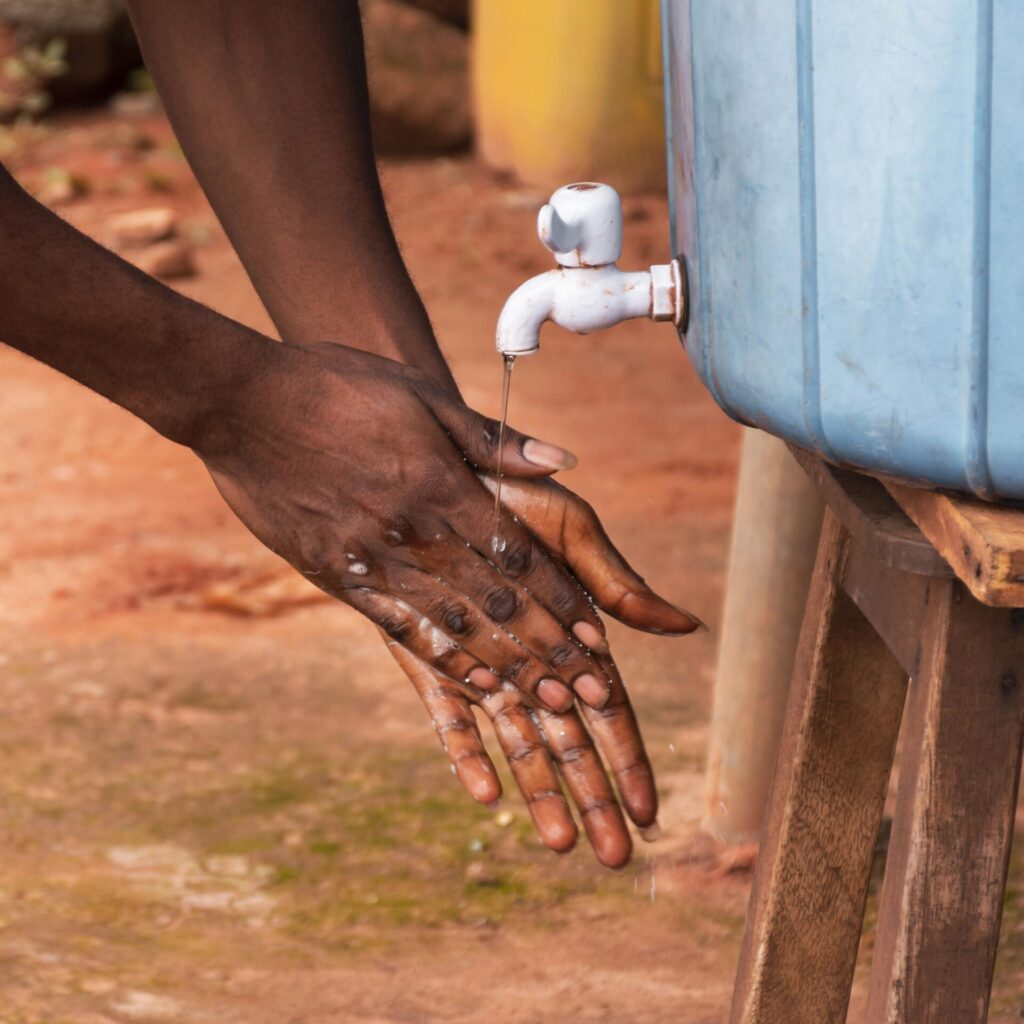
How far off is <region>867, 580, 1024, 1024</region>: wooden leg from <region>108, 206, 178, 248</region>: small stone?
13.7ft

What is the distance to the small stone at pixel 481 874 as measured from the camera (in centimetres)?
207

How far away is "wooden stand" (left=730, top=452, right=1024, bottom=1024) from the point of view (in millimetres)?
1154

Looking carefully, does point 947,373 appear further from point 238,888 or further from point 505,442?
point 238,888

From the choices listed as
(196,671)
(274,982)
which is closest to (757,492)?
(274,982)

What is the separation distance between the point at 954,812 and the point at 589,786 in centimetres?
37

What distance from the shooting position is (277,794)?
2289 millimetres

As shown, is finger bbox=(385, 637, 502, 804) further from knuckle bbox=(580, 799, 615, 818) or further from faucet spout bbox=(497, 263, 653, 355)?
faucet spout bbox=(497, 263, 653, 355)

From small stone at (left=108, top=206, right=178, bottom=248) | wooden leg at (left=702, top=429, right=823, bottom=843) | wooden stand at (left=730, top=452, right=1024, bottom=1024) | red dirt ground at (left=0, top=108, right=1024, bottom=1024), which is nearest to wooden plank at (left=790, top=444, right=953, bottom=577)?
wooden stand at (left=730, top=452, right=1024, bottom=1024)

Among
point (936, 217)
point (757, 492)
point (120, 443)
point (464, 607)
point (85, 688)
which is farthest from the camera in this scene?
point (120, 443)

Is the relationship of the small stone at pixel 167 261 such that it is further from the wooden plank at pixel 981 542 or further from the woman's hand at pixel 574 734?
the wooden plank at pixel 981 542

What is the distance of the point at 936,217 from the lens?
968mm

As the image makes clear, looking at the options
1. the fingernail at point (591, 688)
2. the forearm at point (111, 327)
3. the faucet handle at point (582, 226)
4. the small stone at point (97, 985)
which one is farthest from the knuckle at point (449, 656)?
the small stone at point (97, 985)

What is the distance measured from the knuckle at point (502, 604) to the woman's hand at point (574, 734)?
0.21ft

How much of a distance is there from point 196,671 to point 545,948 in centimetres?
96
